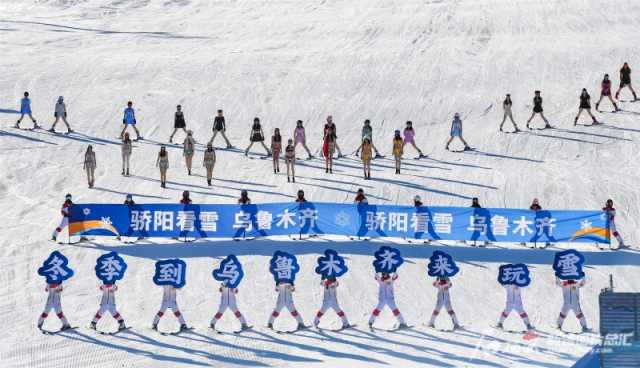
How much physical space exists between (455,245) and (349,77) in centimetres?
1863

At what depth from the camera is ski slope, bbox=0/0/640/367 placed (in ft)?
80.2

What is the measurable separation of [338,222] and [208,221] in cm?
334

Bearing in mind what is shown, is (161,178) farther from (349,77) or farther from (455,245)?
(349,77)

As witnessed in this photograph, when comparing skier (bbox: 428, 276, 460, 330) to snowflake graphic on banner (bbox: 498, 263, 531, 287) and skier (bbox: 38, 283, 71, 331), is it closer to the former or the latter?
snowflake graphic on banner (bbox: 498, 263, 531, 287)

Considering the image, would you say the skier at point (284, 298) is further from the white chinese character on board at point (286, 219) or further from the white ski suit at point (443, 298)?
the white chinese character on board at point (286, 219)

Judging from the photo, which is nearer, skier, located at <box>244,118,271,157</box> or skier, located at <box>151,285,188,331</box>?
skier, located at <box>151,285,188,331</box>

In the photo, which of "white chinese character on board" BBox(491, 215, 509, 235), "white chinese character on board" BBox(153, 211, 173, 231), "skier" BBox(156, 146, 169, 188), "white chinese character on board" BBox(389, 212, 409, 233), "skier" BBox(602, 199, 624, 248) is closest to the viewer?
"skier" BBox(602, 199, 624, 248)

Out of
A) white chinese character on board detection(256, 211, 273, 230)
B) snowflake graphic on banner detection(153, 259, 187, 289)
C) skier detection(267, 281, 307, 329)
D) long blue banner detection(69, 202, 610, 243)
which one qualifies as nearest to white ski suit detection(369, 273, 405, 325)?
skier detection(267, 281, 307, 329)

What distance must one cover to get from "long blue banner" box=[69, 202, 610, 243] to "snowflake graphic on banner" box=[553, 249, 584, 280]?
5.09 metres

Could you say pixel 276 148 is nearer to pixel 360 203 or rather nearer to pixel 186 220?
pixel 186 220

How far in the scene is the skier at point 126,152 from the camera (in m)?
36.2

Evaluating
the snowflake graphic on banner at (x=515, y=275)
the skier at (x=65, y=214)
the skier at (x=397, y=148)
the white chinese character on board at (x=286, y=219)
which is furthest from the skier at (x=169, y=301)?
the skier at (x=397, y=148)

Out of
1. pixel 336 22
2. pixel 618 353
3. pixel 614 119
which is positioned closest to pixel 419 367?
pixel 618 353

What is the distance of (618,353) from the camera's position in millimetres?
16375
